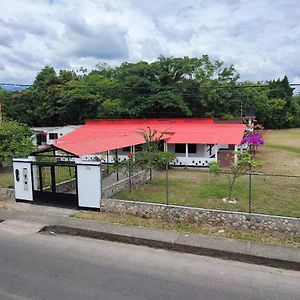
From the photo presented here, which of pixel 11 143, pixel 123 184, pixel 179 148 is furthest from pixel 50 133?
pixel 123 184

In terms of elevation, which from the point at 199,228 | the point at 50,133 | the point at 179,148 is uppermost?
the point at 50,133

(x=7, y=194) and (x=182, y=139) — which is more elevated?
(x=182, y=139)

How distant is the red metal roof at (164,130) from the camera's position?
77.0ft

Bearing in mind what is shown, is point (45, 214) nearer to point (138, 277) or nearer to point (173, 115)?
point (138, 277)

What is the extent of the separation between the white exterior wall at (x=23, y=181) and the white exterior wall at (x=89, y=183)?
2.52m

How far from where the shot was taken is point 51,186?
46.9 ft

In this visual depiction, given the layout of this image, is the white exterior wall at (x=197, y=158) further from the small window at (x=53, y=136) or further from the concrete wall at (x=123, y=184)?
the small window at (x=53, y=136)

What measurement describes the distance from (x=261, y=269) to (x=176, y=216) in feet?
13.8

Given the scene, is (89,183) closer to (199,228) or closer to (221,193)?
(199,228)

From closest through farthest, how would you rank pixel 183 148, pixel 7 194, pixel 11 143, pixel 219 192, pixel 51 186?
pixel 51 186 < pixel 7 194 < pixel 219 192 < pixel 11 143 < pixel 183 148

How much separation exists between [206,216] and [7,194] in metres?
9.02

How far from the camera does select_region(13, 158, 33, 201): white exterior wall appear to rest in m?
14.0

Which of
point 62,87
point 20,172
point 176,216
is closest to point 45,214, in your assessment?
point 20,172

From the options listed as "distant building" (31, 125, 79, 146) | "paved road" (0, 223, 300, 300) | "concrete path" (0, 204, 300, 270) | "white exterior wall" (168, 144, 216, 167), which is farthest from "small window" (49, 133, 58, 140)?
"paved road" (0, 223, 300, 300)
